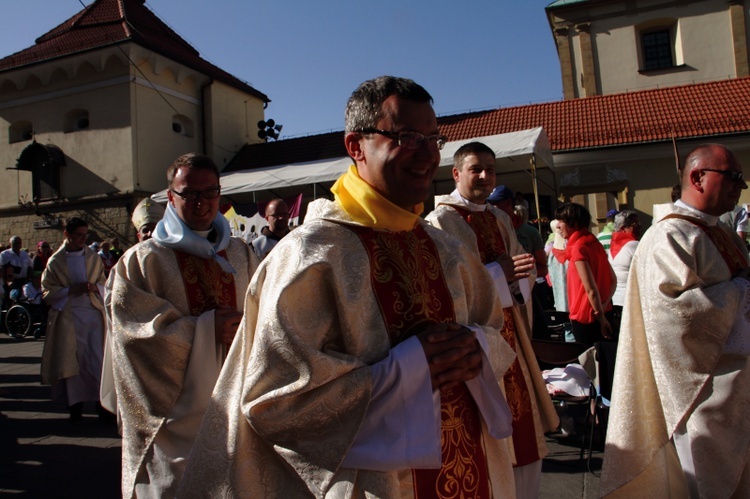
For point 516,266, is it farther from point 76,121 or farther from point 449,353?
point 76,121

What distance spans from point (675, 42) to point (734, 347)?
24.6 metres

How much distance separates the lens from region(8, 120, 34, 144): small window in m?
21.8

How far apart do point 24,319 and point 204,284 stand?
11518 mm

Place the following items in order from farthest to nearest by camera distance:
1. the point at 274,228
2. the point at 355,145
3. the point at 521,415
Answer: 1. the point at 274,228
2. the point at 521,415
3. the point at 355,145

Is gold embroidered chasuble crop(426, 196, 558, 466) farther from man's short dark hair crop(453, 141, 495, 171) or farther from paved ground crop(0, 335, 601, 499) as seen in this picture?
paved ground crop(0, 335, 601, 499)

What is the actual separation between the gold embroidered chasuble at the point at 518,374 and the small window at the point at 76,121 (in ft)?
67.5

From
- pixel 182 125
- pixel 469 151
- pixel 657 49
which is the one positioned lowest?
pixel 469 151

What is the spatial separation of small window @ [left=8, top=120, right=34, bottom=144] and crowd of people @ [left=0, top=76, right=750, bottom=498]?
67.0 feet

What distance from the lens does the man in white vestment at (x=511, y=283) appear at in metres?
3.20

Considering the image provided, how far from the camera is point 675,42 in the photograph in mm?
23672

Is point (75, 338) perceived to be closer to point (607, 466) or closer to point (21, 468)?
point (21, 468)

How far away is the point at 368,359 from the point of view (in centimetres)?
167

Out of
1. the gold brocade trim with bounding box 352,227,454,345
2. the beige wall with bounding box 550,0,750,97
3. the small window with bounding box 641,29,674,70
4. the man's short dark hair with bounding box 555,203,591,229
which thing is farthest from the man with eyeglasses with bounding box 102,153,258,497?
the small window with bounding box 641,29,674,70

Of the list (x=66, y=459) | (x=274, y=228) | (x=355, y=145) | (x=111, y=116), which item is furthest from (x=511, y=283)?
(x=111, y=116)
